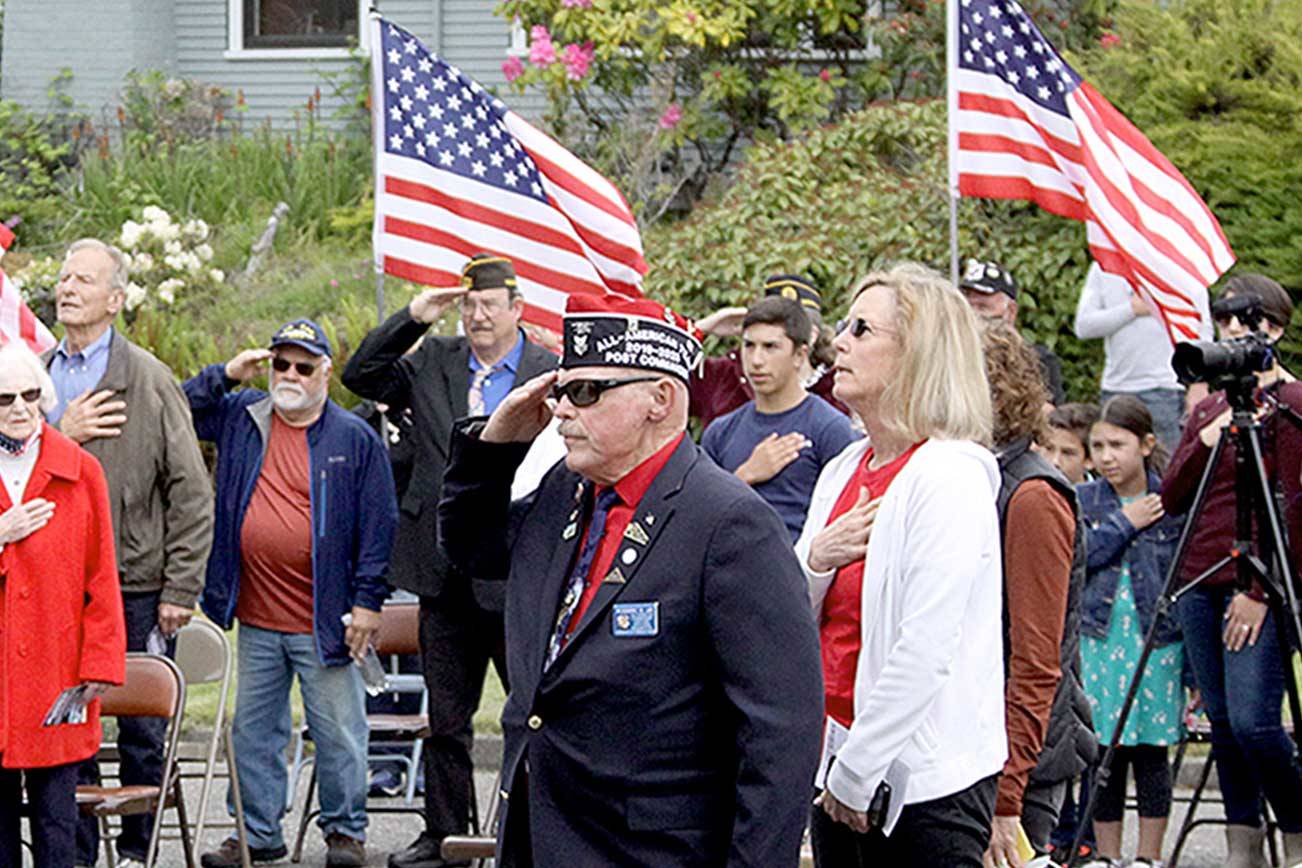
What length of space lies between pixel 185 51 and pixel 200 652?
44.0 ft

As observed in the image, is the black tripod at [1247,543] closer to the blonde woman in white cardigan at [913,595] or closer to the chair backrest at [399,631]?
the blonde woman in white cardigan at [913,595]

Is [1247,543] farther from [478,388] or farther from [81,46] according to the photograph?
[81,46]

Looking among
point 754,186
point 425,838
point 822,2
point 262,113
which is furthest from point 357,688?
point 262,113

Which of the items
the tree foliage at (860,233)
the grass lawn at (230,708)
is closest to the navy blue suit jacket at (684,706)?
the grass lawn at (230,708)

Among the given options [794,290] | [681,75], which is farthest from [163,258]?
[794,290]

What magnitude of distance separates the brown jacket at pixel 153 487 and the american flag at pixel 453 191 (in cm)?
162

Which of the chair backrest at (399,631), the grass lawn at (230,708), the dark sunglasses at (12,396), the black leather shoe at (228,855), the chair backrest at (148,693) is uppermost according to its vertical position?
Answer: the dark sunglasses at (12,396)

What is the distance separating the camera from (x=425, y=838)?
8930mm

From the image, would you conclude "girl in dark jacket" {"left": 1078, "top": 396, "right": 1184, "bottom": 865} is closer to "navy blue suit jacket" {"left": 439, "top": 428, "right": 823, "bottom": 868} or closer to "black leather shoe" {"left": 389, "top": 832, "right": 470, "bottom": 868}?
"black leather shoe" {"left": 389, "top": 832, "right": 470, "bottom": 868}

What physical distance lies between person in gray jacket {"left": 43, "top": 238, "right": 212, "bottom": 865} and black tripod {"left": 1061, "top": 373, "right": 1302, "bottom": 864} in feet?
11.8

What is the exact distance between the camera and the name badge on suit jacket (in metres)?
4.49

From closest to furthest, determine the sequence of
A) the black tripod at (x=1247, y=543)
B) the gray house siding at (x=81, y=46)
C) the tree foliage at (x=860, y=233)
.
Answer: the black tripod at (x=1247, y=543)
the tree foliage at (x=860, y=233)
the gray house siding at (x=81, y=46)

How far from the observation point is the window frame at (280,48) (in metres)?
21.0

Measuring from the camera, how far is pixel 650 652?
4488 mm
